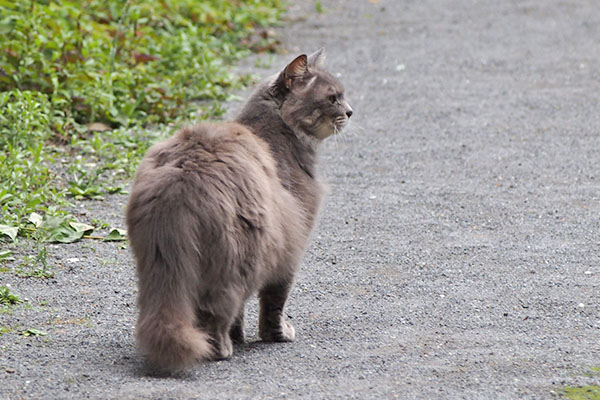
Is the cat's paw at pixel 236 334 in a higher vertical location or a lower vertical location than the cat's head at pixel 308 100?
lower

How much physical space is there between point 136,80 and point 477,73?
3920 mm

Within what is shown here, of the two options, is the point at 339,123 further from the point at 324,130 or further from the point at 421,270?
the point at 421,270

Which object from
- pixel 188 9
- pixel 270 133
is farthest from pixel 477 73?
pixel 270 133

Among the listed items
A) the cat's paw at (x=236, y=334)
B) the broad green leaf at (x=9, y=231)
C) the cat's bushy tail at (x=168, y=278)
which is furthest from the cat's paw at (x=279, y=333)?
the broad green leaf at (x=9, y=231)

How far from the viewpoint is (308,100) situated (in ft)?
16.0

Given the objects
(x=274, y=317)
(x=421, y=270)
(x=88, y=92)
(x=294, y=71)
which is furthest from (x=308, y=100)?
(x=88, y=92)

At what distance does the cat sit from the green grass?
1.85 meters

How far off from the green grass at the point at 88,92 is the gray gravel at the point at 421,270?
43 cm

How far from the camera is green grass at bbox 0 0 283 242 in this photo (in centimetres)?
658

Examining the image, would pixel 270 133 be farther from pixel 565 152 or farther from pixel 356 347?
pixel 565 152

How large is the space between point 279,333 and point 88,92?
442 centimetres

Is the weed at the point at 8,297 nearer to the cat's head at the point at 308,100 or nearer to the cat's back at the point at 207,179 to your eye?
the cat's back at the point at 207,179

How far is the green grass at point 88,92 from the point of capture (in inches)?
259

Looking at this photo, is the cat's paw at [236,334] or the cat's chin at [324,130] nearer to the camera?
the cat's paw at [236,334]
